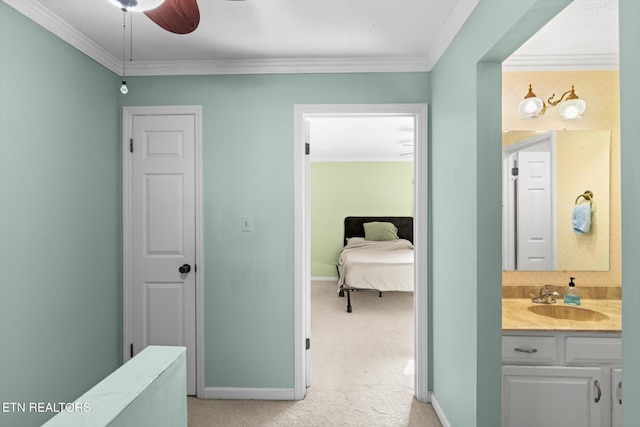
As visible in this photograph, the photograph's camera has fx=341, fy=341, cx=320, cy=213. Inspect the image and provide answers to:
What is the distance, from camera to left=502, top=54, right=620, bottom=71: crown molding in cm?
223

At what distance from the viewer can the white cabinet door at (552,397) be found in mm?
1760

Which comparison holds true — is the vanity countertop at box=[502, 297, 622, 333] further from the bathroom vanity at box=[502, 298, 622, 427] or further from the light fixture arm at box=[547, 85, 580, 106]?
the light fixture arm at box=[547, 85, 580, 106]

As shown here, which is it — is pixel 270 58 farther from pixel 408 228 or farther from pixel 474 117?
pixel 408 228

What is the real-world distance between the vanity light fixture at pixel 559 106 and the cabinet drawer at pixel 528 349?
1389 mm

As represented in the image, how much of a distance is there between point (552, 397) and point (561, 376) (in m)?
0.12

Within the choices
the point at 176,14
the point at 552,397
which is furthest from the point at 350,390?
the point at 176,14

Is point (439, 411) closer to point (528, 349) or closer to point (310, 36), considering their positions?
point (528, 349)

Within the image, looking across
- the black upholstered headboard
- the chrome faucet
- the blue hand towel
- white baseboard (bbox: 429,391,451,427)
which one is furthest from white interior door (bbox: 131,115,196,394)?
the black upholstered headboard

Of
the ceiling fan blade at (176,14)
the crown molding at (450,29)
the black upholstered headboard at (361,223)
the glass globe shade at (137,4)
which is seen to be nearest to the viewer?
the glass globe shade at (137,4)

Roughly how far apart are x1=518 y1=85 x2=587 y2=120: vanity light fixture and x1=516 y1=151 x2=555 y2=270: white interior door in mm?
260

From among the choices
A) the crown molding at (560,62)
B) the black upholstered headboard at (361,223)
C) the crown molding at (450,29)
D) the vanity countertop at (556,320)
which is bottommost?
the vanity countertop at (556,320)

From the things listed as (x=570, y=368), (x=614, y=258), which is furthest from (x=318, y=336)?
(x=614, y=258)

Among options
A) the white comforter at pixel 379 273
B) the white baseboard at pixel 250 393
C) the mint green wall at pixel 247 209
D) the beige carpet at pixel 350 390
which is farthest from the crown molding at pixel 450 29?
the white comforter at pixel 379 273

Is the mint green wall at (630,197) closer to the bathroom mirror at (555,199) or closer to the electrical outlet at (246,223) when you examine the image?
the bathroom mirror at (555,199)
